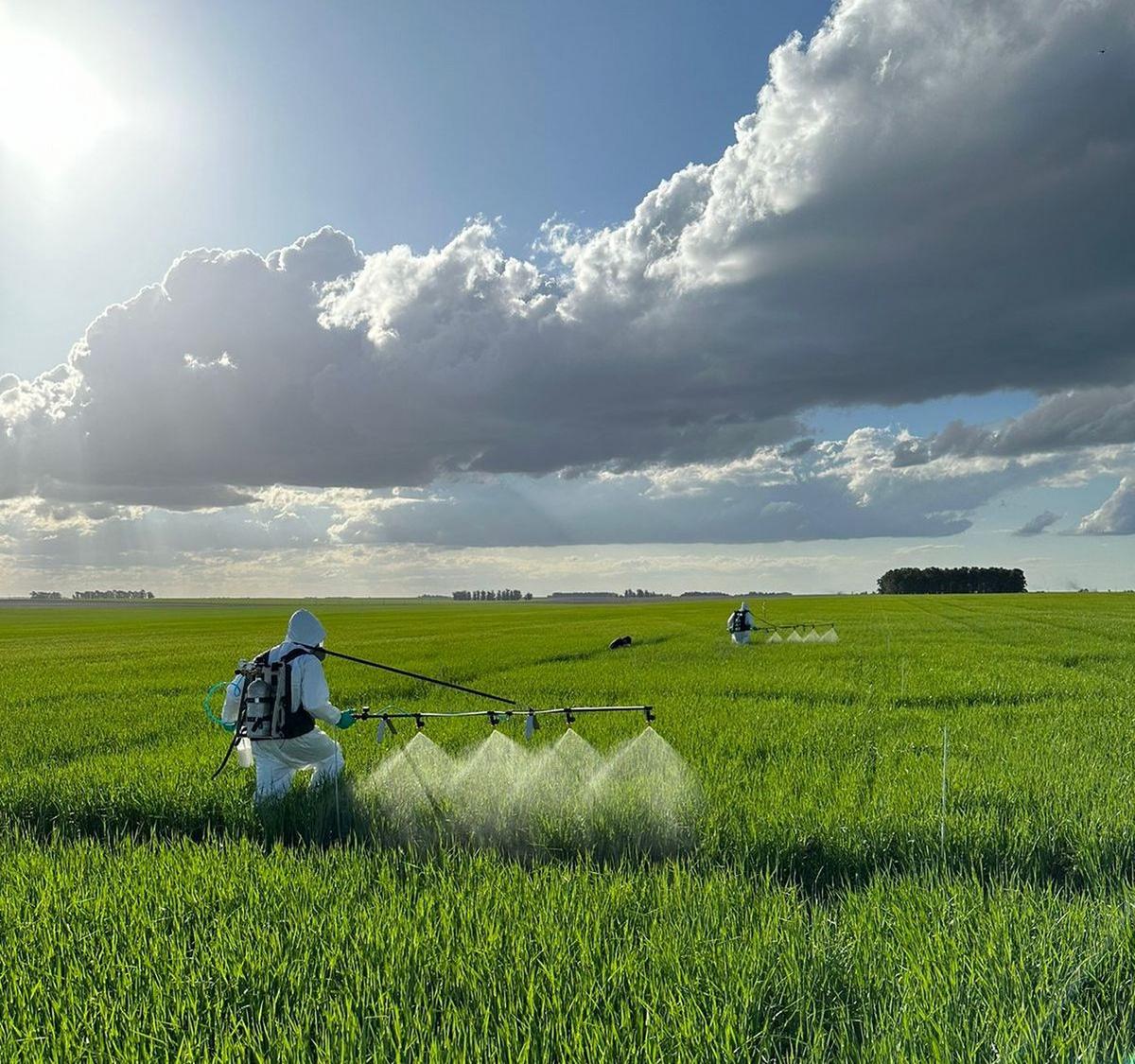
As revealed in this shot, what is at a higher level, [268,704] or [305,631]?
[305,631]

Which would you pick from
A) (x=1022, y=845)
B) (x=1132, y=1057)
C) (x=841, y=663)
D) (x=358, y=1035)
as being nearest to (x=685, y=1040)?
(x=358, y=1035)

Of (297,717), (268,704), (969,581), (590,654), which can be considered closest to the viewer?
(268,704)

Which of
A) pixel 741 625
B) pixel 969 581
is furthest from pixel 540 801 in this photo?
pixel 969 581

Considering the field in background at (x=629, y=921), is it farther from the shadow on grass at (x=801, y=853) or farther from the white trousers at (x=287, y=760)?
the white trousers at (x=287, y=760)

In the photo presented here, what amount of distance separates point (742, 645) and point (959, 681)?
448 inches

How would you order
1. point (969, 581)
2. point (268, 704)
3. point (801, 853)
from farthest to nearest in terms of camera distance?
point (969, 581)
point (268, 704)
point (801, 853)

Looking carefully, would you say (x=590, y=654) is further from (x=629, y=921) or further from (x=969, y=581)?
(x=969, y=581)

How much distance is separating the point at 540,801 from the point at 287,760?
318 centimetres

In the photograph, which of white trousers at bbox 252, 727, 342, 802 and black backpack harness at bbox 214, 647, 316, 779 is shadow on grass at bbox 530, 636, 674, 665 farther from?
black backpack harness at bbox 214, 647, 316, 779

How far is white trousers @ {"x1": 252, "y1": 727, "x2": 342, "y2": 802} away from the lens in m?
7.66

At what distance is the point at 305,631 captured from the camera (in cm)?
784

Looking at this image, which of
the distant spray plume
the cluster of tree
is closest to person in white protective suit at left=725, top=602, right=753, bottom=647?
the distant spray plume

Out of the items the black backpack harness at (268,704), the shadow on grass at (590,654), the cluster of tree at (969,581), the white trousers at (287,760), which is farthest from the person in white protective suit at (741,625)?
the cluster of tree at (969,581)

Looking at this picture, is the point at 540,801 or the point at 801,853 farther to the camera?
the point at 540,801
